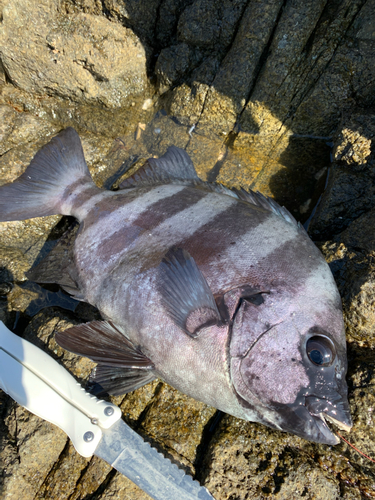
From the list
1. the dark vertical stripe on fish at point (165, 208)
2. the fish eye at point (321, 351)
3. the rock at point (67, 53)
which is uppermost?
the rock at point (67, 53)

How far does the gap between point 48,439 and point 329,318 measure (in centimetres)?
181

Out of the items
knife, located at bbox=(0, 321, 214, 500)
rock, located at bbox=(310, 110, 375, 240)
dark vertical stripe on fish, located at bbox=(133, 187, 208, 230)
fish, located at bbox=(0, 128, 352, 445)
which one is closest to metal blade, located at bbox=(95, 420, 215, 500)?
knife, located at bbox=(0, 321, 214, 500)

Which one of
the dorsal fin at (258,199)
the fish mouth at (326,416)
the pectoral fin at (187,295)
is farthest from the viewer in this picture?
the dorsal fin at (258,199)

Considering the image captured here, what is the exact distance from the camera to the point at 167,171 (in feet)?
7.89

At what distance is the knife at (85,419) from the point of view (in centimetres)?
165

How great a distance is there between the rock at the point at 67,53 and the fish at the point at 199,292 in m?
1.08

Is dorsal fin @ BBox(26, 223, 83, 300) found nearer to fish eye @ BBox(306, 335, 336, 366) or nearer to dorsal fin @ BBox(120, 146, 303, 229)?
dorsal fin @ BBox(120, 146, 303, 229)

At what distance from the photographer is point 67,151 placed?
98.7 inches

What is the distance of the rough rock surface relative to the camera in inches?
70.1

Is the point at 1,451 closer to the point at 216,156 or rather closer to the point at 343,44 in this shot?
the point at 216,156

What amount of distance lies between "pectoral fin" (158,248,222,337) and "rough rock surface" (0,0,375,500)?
714 millimetres

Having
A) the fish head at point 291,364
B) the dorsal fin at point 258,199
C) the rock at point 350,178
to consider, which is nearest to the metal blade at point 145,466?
the fish head at point 291,364

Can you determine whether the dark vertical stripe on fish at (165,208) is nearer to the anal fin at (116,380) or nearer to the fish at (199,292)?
the fish at (199,292)

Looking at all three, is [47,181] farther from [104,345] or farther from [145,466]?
[145,466]
